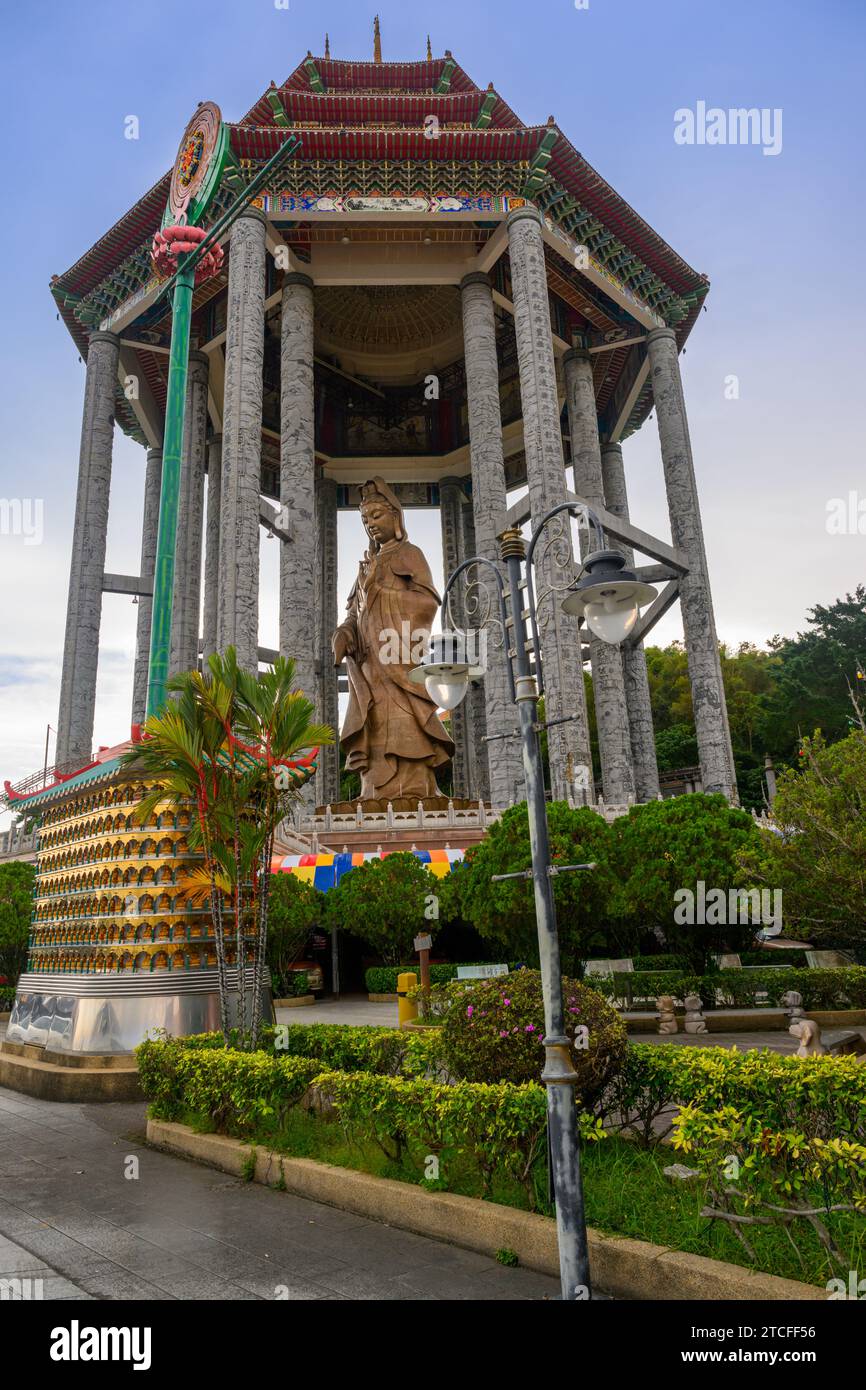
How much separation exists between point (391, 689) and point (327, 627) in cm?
1490

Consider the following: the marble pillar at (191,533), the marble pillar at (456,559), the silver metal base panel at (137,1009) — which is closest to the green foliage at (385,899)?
the silver metal base panel at (137,1009)

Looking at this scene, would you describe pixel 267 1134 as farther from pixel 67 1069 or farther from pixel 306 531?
pixel 306 531

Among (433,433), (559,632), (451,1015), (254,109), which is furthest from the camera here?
(433,433)

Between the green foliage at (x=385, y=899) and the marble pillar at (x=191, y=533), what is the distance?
16.4m

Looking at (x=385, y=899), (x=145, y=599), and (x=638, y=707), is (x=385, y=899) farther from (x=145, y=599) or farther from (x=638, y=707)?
(x=145, y=599)

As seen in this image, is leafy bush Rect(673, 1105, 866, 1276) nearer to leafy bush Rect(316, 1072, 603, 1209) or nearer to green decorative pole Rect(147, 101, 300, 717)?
leafy bush Rect(316, 1072, 603, 1209)

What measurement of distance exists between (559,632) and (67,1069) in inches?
835

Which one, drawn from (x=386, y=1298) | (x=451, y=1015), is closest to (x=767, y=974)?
(x=451, y=1015)

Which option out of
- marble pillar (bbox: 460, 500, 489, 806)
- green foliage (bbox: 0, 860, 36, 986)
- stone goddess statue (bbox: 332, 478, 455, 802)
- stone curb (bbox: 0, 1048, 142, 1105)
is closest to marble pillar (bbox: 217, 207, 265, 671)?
stone goddess statue (bbox: 332, 478, 455, 802)

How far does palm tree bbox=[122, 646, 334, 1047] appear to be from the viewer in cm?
930

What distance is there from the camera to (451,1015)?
21.8 feet

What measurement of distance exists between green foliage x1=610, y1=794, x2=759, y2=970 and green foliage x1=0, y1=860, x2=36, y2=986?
1449 cm

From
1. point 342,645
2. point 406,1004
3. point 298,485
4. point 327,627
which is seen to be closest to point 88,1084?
point 406,1004
